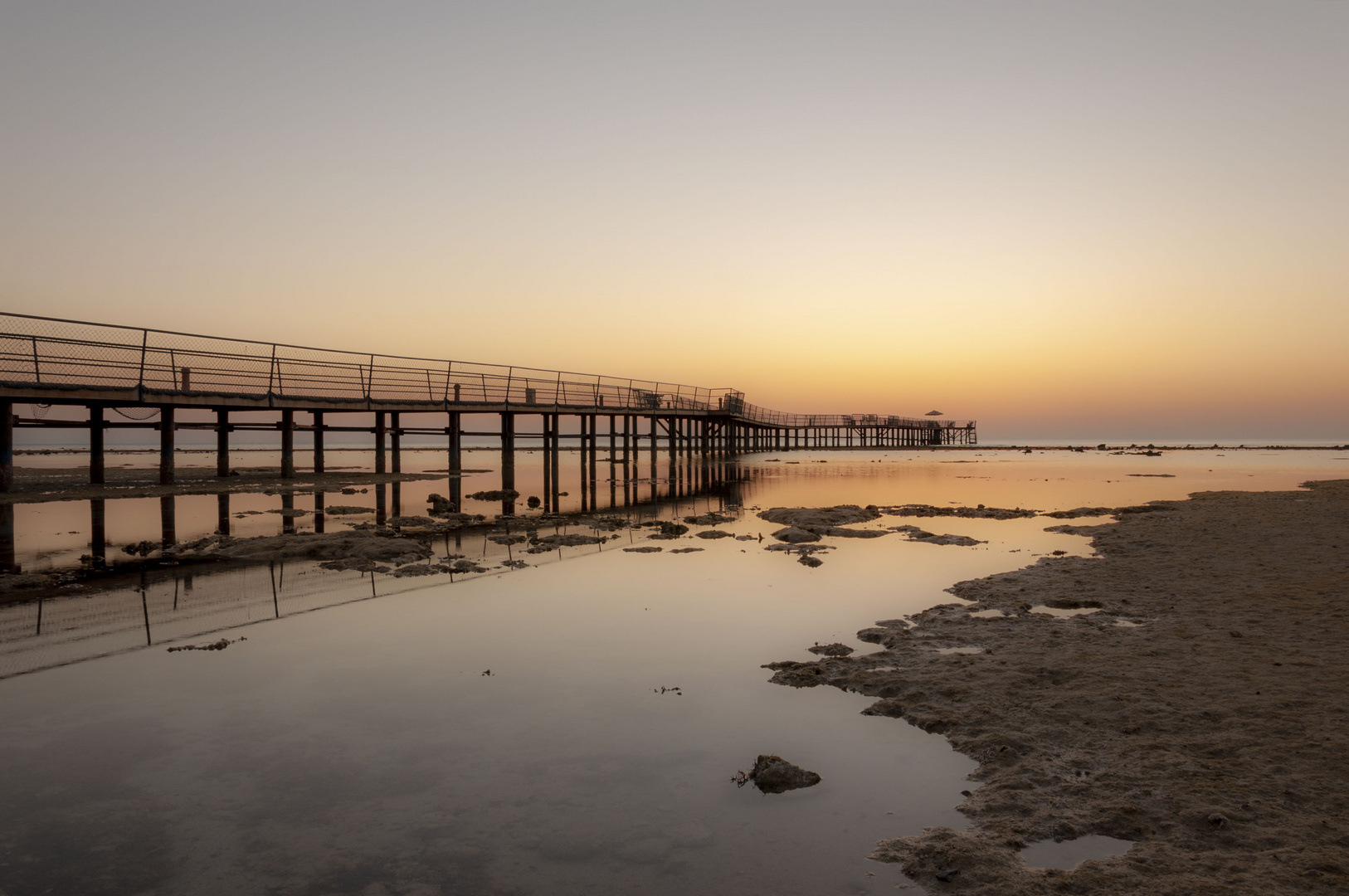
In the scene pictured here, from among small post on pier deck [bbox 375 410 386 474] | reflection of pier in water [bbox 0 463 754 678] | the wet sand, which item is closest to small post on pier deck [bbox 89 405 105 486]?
reflection of pier in water [bbox 0 463 754 678]

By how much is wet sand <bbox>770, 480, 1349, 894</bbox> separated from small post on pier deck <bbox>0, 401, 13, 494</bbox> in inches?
831

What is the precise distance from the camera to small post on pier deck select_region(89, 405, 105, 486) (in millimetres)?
21109

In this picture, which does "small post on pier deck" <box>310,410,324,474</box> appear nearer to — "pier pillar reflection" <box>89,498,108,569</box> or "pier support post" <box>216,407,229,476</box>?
"pier support post" <box>216,407,229,476</box>

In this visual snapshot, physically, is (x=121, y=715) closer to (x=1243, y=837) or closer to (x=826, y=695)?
(x=826, y=695)

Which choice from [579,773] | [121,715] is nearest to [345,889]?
[579,773]

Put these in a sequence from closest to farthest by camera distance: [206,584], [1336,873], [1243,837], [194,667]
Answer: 1. [1336,873]
2. [1243,837]
3. [194,667]
4. [206,584]

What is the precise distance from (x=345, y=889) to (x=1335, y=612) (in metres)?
10.2

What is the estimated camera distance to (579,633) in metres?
8.46

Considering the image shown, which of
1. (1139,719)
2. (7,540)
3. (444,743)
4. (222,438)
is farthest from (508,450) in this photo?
(1139,719)

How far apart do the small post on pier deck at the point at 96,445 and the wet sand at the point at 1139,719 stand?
2266 centimetres

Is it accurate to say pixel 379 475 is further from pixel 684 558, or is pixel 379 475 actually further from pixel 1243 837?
pixel 1243 837

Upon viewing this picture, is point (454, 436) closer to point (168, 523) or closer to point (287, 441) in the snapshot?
point (287, 441)

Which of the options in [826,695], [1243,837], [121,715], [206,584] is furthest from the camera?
[206,584]

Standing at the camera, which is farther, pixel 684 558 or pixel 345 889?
pixel 684 558
